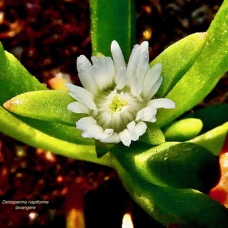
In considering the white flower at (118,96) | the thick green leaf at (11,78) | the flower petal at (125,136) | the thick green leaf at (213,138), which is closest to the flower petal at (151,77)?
the white flower at (118,96)

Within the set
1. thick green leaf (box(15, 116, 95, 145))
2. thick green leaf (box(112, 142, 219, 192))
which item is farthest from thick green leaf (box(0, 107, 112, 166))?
thick green leaf (box(112, 142, 219, 192))

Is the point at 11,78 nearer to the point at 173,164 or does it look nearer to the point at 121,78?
the point at 121,78

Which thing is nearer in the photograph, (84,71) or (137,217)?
(84,71)

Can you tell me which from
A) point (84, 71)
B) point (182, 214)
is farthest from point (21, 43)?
point (182, 214)

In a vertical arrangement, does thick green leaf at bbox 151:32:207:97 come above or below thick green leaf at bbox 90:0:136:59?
below

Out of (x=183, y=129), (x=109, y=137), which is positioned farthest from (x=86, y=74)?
(x=183, y=129)

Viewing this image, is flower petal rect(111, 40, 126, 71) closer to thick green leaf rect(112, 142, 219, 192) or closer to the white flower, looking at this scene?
the white flower

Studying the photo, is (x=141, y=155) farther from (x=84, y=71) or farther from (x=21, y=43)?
(x=21, y=43)

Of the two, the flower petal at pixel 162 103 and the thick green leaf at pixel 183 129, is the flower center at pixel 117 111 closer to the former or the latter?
the flower petal at pixel 162 103
